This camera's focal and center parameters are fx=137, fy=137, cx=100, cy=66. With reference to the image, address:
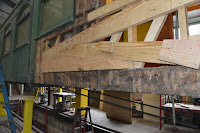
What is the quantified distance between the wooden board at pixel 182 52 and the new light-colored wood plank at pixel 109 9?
0.60 m

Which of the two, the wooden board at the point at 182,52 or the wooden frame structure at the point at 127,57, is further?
the wooden frame structure at the point at 127,57

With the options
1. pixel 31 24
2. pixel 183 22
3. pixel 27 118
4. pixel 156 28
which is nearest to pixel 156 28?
pixel 156 28

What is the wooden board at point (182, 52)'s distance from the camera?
0.91 metres

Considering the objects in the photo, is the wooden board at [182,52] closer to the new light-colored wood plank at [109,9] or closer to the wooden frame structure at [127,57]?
the wooden frame structure at [127,57]

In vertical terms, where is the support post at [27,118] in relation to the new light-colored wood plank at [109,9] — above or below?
below

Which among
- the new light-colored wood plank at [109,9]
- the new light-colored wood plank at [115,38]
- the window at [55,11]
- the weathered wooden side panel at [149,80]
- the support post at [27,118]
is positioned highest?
the window at [55,11]

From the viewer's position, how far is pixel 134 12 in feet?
4.24

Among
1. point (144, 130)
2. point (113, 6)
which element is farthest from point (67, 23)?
point (144, 130)

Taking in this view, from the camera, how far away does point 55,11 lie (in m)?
2.58

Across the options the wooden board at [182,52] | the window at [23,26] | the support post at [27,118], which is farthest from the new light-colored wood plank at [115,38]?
the support post at [27,118]

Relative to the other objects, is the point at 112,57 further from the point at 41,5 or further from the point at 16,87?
the point at 16,87

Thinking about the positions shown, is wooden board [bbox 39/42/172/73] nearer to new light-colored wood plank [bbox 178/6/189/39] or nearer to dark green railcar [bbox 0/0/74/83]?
new light-colored wood plank [bbox 178/6/189/39]

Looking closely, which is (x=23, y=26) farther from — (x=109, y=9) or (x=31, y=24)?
(x=109, y=9)

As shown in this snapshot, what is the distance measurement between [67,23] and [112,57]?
1.19 m
